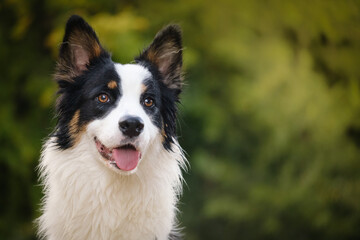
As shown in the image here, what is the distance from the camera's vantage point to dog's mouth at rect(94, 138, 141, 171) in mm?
3643

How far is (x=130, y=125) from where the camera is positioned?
11.6ft

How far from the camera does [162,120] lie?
407 cm

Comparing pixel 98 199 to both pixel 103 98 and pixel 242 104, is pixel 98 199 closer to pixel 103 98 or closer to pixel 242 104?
pixel 103 98

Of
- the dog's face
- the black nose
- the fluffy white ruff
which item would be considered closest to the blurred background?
the dog's face

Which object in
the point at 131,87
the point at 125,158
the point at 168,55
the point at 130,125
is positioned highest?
the point at 168,55

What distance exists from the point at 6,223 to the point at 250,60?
5740 millimetres

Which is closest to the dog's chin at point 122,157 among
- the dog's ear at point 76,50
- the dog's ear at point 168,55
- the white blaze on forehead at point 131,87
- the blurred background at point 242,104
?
the white blaze on forehead at point 131,87

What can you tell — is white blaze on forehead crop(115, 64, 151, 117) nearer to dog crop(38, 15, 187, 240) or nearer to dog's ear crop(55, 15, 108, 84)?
dog crop(38, 15, 187, 240)

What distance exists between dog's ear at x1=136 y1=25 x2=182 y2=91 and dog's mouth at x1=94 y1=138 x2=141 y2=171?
0.83 m

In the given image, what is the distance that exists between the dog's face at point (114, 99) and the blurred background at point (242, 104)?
178 inches

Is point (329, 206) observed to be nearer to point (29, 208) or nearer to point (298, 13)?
point (298, 13)

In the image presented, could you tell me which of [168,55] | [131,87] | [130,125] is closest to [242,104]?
[168,55]

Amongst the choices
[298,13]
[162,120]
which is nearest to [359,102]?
[298,13]

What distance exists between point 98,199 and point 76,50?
1.19 metres
